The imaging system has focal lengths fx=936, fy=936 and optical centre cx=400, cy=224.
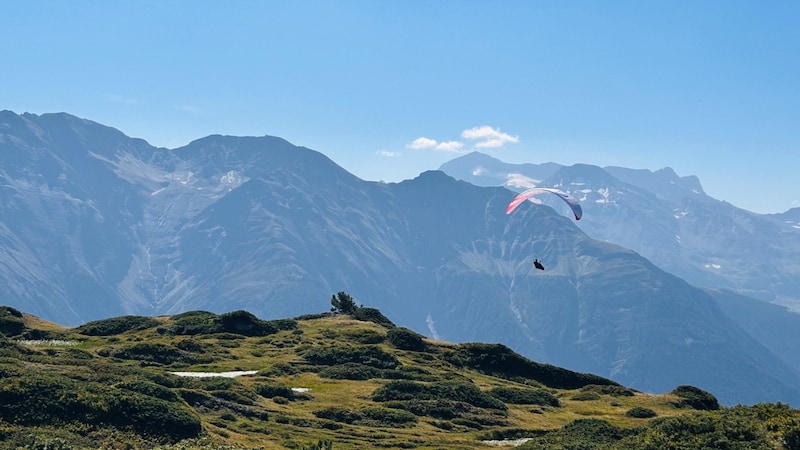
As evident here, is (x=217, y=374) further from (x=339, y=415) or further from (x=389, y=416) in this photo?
(x=389, y=416)

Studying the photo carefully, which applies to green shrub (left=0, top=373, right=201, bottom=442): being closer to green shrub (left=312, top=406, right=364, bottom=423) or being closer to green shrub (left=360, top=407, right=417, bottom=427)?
green shrub (left=312, top=406, right=364, bottom=423)

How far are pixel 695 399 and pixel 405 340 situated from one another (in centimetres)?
3382

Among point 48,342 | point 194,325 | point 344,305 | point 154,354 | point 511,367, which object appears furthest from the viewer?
point 344,305

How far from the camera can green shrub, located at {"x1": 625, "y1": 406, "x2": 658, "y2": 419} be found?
82.7 metres

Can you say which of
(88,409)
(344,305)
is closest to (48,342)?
(88,409)

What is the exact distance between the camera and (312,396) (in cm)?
8025

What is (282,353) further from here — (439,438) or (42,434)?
(42,434)

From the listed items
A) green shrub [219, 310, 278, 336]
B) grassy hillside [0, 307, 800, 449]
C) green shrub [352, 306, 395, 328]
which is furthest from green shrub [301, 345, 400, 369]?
green shrub [352, 306, 395, 328]

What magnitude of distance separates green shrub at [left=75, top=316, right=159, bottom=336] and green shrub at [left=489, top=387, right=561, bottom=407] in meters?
47.1

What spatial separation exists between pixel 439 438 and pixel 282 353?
36337mm

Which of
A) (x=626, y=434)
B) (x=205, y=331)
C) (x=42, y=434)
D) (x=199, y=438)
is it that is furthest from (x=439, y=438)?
(x=205, y=331)

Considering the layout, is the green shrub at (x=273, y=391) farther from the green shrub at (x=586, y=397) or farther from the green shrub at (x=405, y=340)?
the green shrub at (x=405, y=340)

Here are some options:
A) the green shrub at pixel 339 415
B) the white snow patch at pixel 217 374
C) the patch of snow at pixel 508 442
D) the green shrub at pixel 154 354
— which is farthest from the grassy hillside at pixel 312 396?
the white snow patch at pixel 217 374

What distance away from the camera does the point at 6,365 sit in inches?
2494
